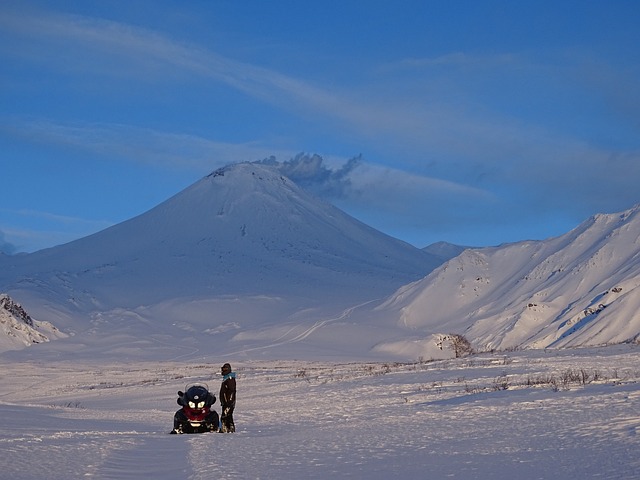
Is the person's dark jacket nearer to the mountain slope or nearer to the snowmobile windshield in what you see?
the snowmobile windshield

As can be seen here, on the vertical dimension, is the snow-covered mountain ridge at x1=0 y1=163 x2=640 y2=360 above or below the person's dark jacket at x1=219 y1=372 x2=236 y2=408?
above

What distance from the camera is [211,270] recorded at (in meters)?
151

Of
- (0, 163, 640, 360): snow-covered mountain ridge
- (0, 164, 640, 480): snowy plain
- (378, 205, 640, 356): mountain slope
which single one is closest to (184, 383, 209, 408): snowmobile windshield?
(0, 164, 640, 480): snowy plain

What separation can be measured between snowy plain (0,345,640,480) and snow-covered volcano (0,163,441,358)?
81.3 metres

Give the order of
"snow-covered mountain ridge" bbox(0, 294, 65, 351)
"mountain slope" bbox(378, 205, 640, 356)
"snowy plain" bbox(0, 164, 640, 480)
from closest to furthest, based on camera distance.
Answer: "snowy plain" bbox(0, 164, 640, 480) < "mountain slope" bbox(378, 205, 640, 356) < "snow-covered mountain ridge" bbox(0, 294, 65, 351)

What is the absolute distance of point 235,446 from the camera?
12.0 metres

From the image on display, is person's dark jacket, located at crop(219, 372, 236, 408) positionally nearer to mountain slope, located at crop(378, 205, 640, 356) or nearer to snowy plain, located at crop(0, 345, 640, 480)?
snowy plain, located at crop(0, 345, 640, 480)

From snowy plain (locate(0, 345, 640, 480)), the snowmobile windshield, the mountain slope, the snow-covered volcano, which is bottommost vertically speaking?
snowy plain (locate(0, 345, 640, 480))

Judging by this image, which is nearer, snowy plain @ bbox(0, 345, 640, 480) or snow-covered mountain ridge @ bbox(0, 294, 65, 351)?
snowy plain @ bbox(0, 345, 640, 480)

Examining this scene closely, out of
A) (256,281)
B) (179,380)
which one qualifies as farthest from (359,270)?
(179,380)

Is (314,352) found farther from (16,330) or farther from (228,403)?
(228,403)

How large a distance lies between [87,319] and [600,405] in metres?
102

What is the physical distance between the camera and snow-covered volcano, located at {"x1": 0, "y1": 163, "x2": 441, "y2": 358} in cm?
11306

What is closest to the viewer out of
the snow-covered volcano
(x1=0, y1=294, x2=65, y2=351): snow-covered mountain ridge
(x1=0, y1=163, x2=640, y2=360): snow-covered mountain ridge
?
(x1=0, y1=163, x2=640, y2=360): snow-covered mountain ridge
